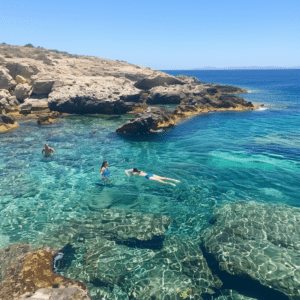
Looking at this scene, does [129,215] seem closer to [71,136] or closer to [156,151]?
[156,151]

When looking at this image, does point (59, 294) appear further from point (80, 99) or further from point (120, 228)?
point (80, 99)

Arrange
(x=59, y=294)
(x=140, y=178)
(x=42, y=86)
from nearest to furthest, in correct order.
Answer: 1. (x=59, y=294)
2. (x=140, y=178)
3. (x=42, y=86)

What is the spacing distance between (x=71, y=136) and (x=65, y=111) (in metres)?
11.9

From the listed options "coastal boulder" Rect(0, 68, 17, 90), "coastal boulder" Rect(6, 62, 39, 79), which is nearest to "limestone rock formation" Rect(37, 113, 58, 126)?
"coastal boulder" Rect(0, 68, 17, 90)

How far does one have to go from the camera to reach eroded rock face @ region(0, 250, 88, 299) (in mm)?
6250

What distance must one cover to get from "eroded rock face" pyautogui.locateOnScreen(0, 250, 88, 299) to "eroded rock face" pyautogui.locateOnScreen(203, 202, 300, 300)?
4.78 m

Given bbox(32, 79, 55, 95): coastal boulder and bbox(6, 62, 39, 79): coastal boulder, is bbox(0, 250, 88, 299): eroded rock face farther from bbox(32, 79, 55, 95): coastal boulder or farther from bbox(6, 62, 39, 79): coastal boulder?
bbox(6, 62, 39, 79): coastal boulder

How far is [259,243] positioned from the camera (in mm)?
8141

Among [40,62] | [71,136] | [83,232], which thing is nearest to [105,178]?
[83,232]

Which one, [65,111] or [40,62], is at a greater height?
[40,62]

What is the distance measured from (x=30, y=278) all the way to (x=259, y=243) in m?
7.60

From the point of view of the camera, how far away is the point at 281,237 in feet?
28.1

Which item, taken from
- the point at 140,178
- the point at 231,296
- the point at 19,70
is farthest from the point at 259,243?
the point at 19,70

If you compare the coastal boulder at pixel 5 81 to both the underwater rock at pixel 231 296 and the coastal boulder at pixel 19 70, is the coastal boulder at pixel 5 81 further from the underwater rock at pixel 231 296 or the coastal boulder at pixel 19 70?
the underwater rock at pixel 231 296
